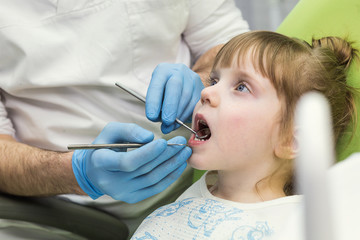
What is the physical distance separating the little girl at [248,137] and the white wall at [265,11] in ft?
4.73

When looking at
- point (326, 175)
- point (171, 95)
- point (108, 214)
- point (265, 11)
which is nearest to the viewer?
point (326, 175)

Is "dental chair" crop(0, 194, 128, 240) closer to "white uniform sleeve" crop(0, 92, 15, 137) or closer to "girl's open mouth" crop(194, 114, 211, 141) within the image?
"white uniform sleeve" crop(0, 92, 15, 137)

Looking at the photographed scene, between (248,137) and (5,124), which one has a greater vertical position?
(248,137)

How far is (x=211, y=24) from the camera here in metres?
1.60

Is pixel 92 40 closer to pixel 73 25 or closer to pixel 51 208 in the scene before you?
pixel 73 25

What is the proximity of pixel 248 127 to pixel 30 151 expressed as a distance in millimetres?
666

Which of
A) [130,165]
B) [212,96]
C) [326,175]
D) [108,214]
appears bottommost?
[108,214]

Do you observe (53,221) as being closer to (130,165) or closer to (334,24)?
(130,165)

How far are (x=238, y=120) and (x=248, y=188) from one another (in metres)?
0.19

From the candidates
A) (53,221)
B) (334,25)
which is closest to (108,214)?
(53,221)

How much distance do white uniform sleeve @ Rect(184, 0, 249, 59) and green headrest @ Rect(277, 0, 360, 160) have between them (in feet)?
0.68

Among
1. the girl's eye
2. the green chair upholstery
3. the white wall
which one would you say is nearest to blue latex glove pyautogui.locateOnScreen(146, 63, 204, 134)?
the girl's eye

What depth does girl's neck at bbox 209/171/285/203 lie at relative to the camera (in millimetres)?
1067

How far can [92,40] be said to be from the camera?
137 centimetres
